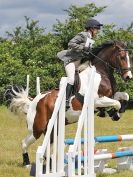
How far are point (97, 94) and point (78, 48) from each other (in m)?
0.73

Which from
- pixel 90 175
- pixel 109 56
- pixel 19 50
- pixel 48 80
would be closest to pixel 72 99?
pixel 109 56

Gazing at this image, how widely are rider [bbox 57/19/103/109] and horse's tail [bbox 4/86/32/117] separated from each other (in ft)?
3.10

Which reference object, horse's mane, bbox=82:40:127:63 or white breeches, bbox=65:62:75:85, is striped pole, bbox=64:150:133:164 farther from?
horse's mane, bbox=82:40:127:63

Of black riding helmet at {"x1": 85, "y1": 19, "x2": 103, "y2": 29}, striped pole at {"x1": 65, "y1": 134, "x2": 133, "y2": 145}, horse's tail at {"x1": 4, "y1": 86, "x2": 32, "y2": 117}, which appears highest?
black riding helmet at {"x1": 85, "y1": 19, "x2": 103, "y2": 29}

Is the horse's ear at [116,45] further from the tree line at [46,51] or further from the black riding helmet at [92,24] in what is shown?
the tree line at [46,51]

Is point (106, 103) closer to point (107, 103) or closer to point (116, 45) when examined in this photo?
point (107, 103)

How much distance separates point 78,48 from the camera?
287 inches

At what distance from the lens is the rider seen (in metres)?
7.30

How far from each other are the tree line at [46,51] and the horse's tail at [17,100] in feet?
52.2

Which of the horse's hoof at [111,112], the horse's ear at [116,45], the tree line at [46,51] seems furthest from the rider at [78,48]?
the tree line at [46,51]

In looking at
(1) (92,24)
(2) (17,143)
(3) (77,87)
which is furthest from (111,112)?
(2) (17,143)

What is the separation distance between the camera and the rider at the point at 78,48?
7301 mm

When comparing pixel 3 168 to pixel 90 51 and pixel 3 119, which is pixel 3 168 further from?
pixel 3 119

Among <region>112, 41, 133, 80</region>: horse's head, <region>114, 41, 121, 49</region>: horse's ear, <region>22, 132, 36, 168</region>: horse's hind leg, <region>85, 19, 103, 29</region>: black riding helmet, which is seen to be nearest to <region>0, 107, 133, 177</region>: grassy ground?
<region>22, 132, 36, 168</region>: horse's hind leg
